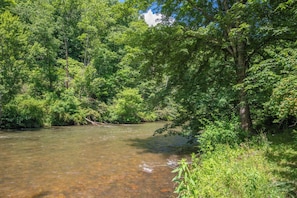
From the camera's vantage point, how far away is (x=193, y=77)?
10266 mm

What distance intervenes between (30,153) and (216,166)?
784cm

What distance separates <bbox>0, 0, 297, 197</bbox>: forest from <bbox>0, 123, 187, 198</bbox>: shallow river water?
1.14 m

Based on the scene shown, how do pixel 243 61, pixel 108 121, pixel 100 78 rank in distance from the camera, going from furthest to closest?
1. pixel 100 78
2. pixel 108 121
3. pixel 243 61

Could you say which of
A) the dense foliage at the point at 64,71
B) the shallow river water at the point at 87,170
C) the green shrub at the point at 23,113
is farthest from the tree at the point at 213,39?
the green shrub at the point at 23,113

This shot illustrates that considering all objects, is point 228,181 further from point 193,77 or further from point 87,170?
point 193,77

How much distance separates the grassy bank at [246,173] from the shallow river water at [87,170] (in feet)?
3.99

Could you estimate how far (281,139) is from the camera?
768 cm

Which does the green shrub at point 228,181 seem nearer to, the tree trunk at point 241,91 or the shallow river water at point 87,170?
the shallow river water at point 87,170

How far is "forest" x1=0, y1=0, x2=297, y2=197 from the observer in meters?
6.16

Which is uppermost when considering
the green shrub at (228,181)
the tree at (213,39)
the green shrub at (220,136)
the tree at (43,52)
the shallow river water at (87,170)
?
the tree at (43,52)

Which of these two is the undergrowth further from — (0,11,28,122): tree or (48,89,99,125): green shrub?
(48,89,99,125): green shrub

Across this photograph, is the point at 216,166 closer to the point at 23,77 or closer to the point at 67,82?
the point at 23,77

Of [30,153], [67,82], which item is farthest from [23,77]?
[30,153]

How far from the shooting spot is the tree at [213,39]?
7492 millimetres
